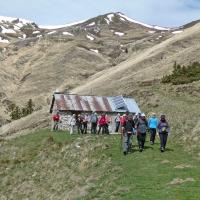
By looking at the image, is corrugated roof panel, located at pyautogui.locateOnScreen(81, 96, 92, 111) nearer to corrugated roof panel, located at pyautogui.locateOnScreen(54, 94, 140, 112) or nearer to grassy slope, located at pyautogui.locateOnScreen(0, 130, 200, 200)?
corrugated roof panel, located at pyautogui.locateOnScreen(54, 94, 140, 112)

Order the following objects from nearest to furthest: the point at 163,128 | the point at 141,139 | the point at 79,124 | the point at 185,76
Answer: the point at 163,128, the point at 141,139, the point at 79,124, the point at 185,76

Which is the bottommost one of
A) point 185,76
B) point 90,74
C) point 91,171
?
point 91,171

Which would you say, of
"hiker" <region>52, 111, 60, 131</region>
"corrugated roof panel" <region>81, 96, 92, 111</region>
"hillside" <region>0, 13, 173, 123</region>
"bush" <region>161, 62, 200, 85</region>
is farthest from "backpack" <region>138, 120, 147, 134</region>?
"hillside" <region>0, 13, 173, 123</region>

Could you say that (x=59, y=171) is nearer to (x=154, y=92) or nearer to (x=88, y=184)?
(x=88, y=184)

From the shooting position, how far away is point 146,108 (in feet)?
185

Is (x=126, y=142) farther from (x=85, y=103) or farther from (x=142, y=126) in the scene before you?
(x=85, y=103)

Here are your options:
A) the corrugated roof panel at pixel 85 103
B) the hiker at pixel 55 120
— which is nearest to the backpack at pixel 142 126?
the hiker at pixel 55 120

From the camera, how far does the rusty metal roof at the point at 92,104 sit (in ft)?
174

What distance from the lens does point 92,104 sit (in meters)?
53.9

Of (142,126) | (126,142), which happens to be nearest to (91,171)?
(126,142)

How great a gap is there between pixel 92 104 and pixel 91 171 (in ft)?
75.2

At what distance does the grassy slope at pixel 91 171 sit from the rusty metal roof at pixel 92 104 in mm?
9604

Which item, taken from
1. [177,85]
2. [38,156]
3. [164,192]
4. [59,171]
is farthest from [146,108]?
[164,192]

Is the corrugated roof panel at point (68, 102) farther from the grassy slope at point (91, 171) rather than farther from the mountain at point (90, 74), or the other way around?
the grassy slope at point (91, 171)
